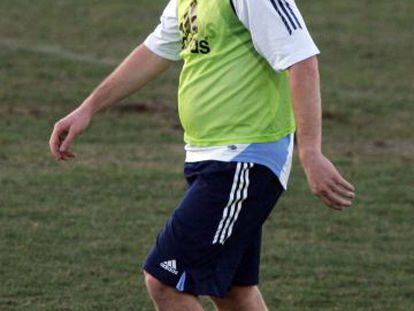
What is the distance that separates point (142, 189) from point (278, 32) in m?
5.19

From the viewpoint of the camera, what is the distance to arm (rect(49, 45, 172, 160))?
18.5ft

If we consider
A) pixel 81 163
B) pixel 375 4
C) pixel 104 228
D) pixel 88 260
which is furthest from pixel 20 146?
pixel 375 4

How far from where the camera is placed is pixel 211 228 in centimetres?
521

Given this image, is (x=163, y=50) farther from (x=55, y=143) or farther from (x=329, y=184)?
(x=329, y=184)

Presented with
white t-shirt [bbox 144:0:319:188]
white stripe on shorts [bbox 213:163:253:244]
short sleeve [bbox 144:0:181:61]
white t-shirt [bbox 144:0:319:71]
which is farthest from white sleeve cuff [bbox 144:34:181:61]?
white stripe on shorts [bbox 213:163:253:244]

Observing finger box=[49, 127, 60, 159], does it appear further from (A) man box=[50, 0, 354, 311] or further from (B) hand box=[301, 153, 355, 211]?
(B) hand box=[301, 153, 355, 211]

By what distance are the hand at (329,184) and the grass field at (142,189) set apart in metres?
2.57

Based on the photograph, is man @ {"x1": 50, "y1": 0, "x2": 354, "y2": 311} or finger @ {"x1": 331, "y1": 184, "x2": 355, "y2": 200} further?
man @ {"x1": 50, "y1": 0, "x2": 354, "y2": 311}

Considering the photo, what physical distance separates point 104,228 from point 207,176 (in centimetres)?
374

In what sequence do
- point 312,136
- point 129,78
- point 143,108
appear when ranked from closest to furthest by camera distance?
point 312,136 → point 129,78 → point 143,108

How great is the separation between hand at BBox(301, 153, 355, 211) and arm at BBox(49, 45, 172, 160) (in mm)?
1096

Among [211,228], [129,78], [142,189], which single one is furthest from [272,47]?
[142,189]

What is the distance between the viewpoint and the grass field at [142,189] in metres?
7.69

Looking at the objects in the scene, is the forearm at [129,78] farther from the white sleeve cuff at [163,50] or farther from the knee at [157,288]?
the knee at [157,288]
